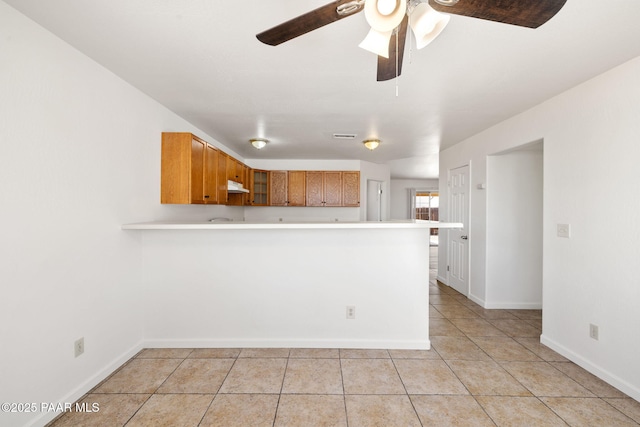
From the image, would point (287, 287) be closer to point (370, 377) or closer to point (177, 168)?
point (370, 377)

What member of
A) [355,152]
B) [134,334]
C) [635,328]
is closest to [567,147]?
[635,328]

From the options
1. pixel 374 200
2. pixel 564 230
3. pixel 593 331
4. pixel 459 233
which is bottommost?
pixel 593 331

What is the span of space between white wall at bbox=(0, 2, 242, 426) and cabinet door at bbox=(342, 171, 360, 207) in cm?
382

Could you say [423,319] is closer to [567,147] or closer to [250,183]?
[567,147]

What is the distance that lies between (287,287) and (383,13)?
230cm

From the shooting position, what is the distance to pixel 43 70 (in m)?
1.74

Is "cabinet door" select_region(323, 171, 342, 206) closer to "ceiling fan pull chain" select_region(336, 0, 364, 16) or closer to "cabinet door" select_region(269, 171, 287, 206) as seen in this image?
"cabinet door" select_region(269, 171, 287, 206)

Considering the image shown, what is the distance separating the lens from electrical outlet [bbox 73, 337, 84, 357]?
1984 millimetres

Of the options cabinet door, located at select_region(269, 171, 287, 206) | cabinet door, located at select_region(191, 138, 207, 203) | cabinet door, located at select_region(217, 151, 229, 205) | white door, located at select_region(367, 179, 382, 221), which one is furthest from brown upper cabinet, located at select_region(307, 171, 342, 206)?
cabinet door, located at select_region(191, 138, 207, 203)

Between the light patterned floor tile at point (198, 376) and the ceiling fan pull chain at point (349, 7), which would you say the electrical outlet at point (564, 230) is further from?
the light patterned floor tile at point (198, 376)

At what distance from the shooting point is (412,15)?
1.26 meters

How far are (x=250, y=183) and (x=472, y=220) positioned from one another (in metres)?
3.72

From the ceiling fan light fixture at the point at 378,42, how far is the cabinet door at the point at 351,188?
4516mm

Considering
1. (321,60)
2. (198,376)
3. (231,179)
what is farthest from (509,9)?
(231,179)
